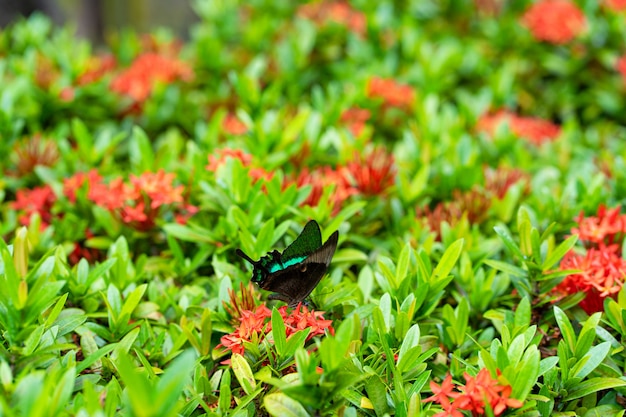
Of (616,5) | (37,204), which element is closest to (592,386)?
(37,204)

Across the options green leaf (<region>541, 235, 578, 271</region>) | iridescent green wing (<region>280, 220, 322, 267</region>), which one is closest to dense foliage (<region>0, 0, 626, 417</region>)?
green leaf (<region>541, 235, 578, 271</region>)

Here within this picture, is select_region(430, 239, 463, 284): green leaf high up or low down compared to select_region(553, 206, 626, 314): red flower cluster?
up

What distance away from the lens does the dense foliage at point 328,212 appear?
132cm

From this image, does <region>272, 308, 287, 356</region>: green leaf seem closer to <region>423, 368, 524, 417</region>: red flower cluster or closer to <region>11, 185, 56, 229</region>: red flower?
<region>423, 368, 524, 417</region>: red flower cluster

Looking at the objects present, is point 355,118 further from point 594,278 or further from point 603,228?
point 594,278

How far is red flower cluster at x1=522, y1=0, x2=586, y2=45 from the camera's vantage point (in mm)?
3229

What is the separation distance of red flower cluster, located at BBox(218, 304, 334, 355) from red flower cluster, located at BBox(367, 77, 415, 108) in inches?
62.8

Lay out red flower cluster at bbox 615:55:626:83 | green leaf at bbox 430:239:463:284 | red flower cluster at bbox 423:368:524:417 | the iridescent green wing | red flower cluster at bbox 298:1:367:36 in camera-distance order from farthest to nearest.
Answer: red flower cluster at bbox 298:1:367:36 < red flower cluster at bbox 615:55:626:83 < green leaf at bbox 430:239:463:284 < the iridescent green wing < red flower cluster at bbox 423:368:524:417

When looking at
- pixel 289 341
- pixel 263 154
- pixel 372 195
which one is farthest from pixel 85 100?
pixel 289 341

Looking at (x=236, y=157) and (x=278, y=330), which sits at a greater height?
(x=236, y=157)

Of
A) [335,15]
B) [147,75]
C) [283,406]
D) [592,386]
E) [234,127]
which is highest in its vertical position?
[335,15]

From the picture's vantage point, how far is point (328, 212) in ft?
6.01

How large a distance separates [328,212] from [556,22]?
2.07 m

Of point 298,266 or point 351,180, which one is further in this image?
point 351,180
